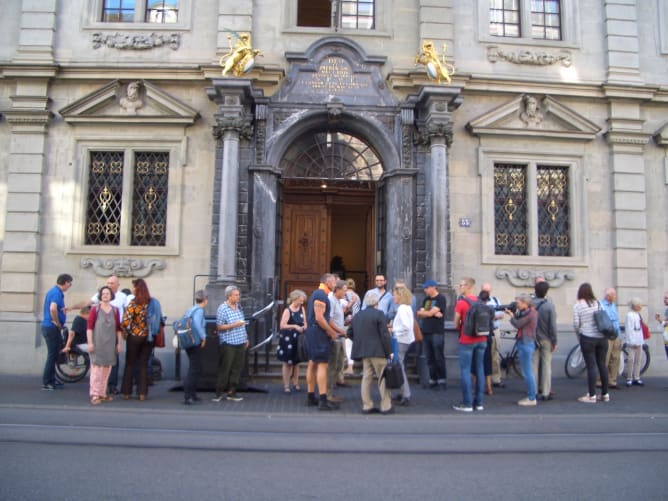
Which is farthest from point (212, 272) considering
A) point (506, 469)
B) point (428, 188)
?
point (506, 469)

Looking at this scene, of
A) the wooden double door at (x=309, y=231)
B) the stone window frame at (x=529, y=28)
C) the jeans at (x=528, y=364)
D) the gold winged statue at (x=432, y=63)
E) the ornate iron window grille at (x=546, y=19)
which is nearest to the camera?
the jeans at (x=528, y=364)

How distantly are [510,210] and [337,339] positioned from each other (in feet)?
21.8

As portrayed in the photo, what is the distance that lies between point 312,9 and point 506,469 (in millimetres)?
15254

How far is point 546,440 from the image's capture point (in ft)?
23.3

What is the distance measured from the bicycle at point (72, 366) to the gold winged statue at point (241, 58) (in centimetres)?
649

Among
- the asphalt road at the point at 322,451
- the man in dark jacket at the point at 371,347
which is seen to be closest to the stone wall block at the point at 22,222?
the asphalt road at the point at 322,451

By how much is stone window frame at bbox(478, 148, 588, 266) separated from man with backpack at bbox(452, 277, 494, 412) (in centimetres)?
479

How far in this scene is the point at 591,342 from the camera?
9.95 metres

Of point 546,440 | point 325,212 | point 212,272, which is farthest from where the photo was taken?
point 325,212

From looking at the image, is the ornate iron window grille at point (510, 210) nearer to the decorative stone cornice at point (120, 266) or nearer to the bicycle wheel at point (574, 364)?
the bicycle wheel at point (574, 364)

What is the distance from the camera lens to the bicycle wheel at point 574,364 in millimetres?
13016

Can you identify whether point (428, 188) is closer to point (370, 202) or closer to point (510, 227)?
point (510, 227)

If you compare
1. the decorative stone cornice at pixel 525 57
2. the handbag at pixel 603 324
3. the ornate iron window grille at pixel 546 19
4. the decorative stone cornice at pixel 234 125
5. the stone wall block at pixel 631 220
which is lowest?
the handbag at pixel 603 324

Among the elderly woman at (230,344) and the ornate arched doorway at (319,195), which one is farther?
the ornate arched doorway at (319,195)
